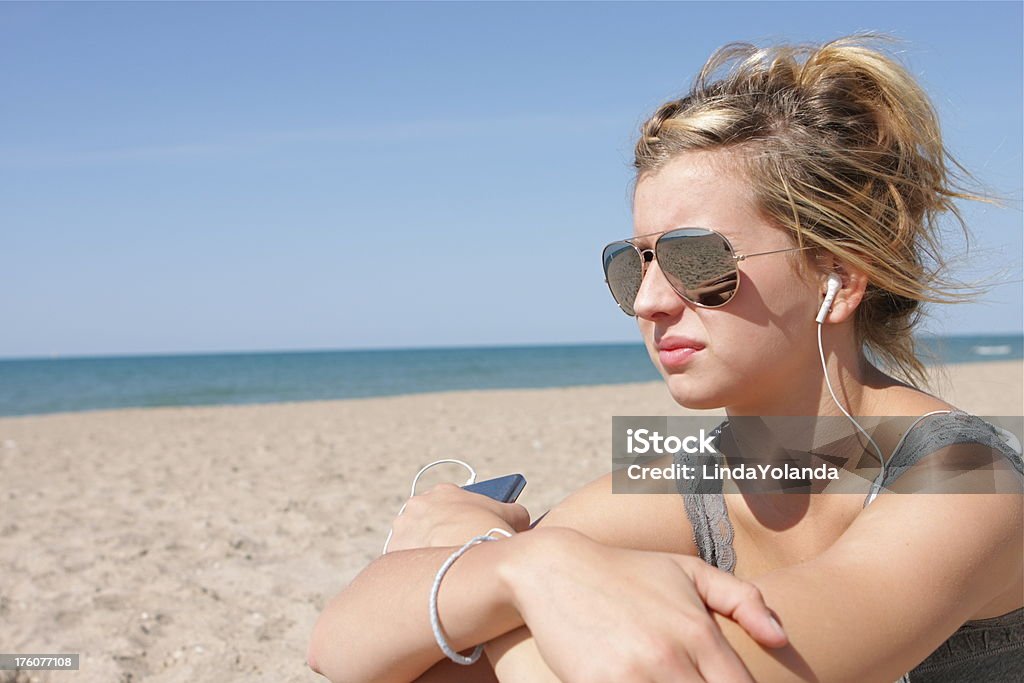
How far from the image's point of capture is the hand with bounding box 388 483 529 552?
5.25 ft

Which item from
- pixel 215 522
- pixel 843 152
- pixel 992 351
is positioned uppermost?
pixel 992 351

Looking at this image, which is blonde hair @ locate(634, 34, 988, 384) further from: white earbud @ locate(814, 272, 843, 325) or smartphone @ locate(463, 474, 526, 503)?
smartphone @ locate(463, 474, 526, 503)

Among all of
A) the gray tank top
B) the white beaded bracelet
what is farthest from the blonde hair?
the white beaded bracelet

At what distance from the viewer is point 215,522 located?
5.96m

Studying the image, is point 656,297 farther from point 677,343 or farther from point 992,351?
point 992,351

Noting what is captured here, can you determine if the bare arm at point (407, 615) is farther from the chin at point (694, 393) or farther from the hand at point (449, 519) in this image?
the chin at point (694, 393)

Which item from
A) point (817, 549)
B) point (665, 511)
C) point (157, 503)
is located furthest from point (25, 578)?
point (817, 549)

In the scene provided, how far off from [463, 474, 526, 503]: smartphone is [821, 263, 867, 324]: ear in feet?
2.46

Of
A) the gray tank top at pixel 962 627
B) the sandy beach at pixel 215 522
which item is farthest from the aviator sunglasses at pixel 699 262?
the sandy beach at pixel 215 522

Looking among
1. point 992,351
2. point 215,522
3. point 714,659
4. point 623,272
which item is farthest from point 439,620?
point 992,351

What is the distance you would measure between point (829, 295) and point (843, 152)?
0.89ft

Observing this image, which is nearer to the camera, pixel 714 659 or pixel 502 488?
pixel 714 659

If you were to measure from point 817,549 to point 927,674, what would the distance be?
286mm

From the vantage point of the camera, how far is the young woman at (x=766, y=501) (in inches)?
47.3
